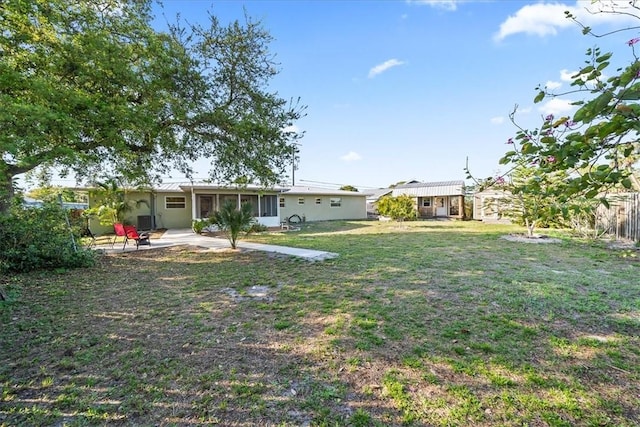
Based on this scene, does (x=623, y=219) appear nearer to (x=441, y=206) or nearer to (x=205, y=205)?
(x=441, y=206)

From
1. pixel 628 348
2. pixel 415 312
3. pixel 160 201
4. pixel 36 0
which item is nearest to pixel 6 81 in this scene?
pixel 36 0

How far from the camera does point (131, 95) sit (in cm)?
738

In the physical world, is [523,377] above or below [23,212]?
below

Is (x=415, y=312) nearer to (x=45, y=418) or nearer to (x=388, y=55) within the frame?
(x=45, y=418)

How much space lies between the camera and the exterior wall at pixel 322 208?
22967 millimetres

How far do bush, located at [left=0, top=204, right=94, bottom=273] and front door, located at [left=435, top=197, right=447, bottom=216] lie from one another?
26.7 m

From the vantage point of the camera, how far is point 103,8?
729 centimetres

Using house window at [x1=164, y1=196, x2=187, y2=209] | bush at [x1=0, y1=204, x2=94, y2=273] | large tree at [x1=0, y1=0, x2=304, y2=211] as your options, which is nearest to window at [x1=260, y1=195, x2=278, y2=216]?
house window at [x1=164, y1=196, x2=187, y2=209]

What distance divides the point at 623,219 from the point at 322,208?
17.8 m

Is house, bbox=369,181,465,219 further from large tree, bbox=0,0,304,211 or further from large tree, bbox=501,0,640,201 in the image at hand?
large tree, bbox=501,0,640,201

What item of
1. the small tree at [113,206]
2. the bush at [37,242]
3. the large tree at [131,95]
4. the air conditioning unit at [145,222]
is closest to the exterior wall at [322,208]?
the air conditioning unit at [145,222]

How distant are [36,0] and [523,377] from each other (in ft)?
31.7

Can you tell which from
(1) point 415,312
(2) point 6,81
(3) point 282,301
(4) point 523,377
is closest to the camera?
(4) point 523,377

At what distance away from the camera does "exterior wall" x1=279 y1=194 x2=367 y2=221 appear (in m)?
23.0
